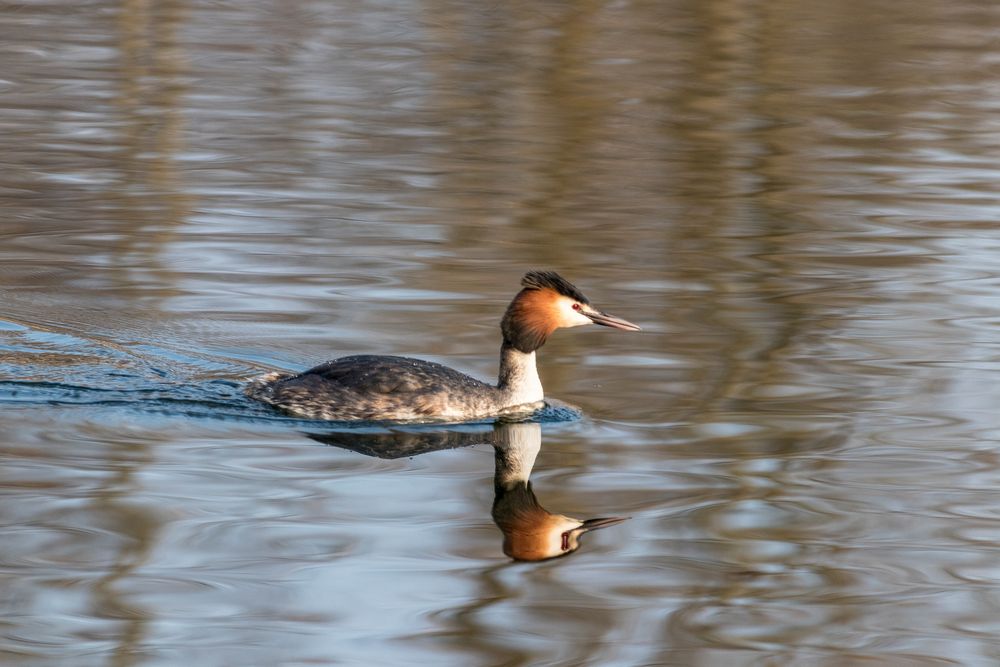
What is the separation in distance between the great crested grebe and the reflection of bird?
0.64m

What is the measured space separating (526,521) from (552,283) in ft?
6.34

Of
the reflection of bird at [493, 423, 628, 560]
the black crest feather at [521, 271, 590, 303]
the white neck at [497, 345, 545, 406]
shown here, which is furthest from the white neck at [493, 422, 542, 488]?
the black crest feather at [521, 271, 590, 303]

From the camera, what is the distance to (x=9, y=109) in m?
16.2

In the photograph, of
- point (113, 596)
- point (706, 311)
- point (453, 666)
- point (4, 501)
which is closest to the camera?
point (453, 666)

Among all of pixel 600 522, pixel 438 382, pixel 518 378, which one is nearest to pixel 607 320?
pixel 518 378

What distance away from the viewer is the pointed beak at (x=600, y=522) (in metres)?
6.36

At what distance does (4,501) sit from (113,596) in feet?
3.65

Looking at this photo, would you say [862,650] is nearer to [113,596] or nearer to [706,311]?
[113,596]

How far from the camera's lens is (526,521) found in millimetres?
6453

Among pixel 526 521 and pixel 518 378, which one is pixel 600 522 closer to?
pixel 526 521

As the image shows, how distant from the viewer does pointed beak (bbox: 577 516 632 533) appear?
6.36 metres

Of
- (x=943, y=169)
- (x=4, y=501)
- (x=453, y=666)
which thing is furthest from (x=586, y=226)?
(x=453, y=666)

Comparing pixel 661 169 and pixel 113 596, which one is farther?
pixel 661 169

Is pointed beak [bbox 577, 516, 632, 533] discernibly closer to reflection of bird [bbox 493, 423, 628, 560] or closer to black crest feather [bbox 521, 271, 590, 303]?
reflection of bird [bbox 493, 423, 628, 560]
